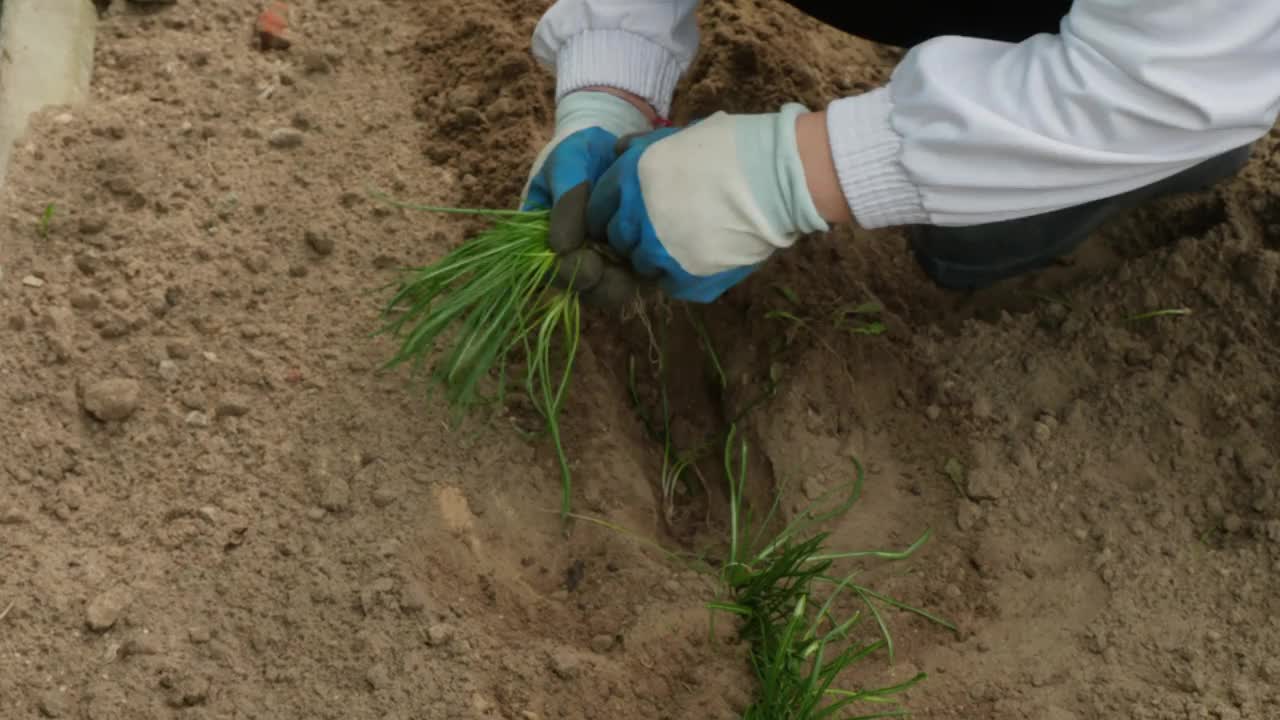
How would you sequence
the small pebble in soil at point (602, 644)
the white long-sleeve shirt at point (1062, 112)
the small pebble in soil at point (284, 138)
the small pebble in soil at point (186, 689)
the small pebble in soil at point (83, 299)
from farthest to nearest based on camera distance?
the small pebble in soil at point (284, 138) → the small pebble in soil at point (83, 299) → the small pebble in soil at point (602, 644) → the small pebble in soil at point (186, 689) → the white long-sleeve shirt at point (1062, 112)

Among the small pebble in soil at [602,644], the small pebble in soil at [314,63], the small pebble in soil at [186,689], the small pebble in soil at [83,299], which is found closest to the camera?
the small pebble in soil at [186,689]

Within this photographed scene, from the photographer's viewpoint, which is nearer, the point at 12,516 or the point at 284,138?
the point at 12,516

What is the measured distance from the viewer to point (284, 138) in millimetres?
1836

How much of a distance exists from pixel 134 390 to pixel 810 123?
935mm

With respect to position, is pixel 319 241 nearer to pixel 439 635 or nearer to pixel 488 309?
pixel 488 309

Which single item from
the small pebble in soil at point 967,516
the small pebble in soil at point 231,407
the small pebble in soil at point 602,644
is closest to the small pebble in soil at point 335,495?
the small pebble in soil at point 231,407

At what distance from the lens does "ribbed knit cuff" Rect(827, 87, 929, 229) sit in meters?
1.37

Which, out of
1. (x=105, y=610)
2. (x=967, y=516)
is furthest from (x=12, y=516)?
(x=967, y=516)

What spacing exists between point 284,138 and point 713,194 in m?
0.78

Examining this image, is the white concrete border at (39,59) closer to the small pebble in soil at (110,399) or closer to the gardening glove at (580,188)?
the small pebble in soil at (110,399)

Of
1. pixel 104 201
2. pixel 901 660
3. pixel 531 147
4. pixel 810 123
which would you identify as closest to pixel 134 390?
pixel 104 201

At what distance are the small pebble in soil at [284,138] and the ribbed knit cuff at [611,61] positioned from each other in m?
0.43

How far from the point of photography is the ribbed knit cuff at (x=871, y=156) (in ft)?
4.48

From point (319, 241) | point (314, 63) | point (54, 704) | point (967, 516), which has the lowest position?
point (54, 704)
